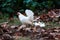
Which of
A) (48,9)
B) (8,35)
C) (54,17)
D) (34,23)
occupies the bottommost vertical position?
(8,35)

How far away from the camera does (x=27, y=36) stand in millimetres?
4254

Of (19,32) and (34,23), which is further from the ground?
(34,23)

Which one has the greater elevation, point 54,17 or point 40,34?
point 54,17

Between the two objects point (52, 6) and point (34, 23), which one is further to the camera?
point (52, 6)

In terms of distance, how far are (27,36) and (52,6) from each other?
6.59 ft

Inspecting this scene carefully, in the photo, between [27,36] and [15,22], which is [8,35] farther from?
[15,22]

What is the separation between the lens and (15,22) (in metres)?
5.15

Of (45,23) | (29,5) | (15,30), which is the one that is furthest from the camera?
(29,5)

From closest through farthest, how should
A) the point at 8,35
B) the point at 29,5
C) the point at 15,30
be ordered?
the point at 8,35, the point at 15,30, the point at 29,5

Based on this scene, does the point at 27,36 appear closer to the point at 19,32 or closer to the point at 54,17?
the point at 19,32

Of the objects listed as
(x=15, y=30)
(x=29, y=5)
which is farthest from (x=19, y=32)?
(x=29, y=5)

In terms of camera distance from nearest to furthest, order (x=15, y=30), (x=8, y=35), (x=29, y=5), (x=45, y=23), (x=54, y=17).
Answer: (x=8, y=35), (x=15, y=30), (x=45, y=23), (x=54, y=17), (x=29, y=5)

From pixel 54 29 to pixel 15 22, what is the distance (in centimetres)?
93

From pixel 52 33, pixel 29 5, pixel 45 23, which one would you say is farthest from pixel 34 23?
pixel 29 5
